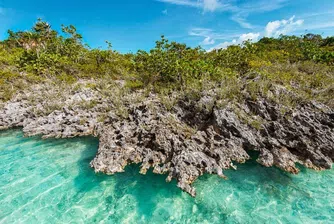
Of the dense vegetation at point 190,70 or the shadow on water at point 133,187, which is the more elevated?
the dense vegetation at point 190,70

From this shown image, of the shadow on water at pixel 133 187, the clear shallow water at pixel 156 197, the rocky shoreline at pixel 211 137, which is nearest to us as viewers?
the clear shallow water at pixel 156 197

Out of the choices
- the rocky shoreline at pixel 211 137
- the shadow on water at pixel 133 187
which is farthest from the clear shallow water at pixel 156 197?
the rocky shoreline at pixel 211 137

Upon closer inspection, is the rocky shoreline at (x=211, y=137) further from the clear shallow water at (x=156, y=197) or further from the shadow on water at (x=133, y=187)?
the clear shallow water at (x=156, y=197)

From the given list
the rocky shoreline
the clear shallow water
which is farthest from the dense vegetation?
the clear shallow water

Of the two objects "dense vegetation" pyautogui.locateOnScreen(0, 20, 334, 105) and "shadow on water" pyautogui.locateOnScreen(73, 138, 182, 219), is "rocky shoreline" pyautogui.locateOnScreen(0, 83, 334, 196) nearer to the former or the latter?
A: "shadow on water" pyautogui.locateOnScreen(73, 138, 182, 219)

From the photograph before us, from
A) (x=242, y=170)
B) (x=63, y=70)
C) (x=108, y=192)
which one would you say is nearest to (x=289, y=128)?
(x=242, y=170)

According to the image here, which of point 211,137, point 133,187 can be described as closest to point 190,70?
point 211,137

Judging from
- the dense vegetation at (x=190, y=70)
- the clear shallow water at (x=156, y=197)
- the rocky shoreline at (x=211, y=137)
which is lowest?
the clear shallow water at (x=156, y=197)
